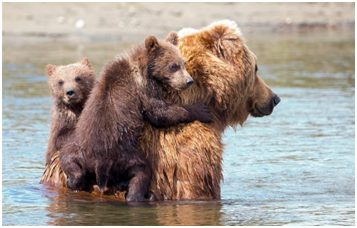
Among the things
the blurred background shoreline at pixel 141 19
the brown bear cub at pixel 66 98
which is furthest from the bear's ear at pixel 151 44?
the blurred background shoreline at pixel 141 19

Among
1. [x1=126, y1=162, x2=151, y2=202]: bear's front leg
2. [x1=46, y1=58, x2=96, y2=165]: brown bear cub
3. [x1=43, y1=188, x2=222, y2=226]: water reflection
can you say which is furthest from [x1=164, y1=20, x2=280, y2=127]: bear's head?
[x1=46, y1=58, x2=96, y2=165]: brown bear cub

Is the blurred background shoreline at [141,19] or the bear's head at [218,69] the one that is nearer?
the bear's head at [218,69]

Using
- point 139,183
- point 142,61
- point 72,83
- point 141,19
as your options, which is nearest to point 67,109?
point 72,83

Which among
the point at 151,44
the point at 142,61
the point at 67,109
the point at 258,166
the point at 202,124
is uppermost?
the point at 151,44

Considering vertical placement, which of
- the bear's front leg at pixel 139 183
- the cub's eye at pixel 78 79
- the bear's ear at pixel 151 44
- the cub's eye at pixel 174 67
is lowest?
the bear's front leg at pixel 139 183

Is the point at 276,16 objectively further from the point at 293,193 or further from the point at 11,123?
the point at 293,193

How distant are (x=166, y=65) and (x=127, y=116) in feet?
1.65

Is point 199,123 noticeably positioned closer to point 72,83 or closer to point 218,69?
point 218,69

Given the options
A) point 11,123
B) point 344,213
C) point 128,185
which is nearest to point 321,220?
point 344,213

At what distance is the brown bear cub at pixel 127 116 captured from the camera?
19.4ft

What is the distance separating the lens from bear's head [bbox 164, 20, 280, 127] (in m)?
6.14

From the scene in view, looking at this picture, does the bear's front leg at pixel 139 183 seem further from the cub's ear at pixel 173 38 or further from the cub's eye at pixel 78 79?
the cub's eye at pixel 78 79

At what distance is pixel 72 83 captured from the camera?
23.3ft

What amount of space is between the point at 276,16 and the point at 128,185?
22193 millimetres
